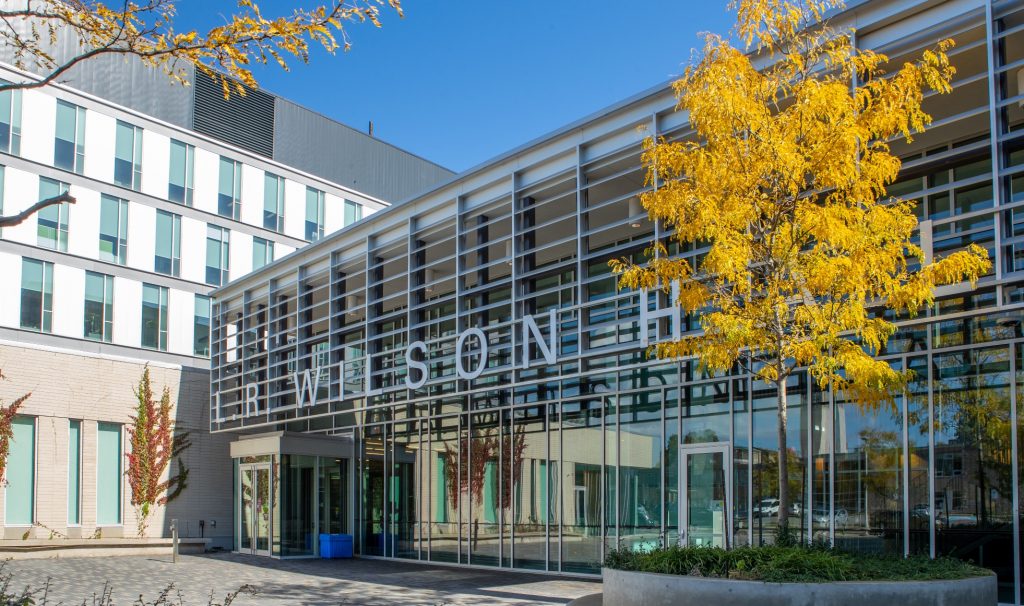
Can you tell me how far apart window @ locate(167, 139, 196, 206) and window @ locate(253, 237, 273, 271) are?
373cm

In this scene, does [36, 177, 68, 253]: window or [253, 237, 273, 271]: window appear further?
[253, 237, 273, 271]: window

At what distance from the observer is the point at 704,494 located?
17.0 meters

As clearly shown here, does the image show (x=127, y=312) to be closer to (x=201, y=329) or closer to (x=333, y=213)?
(x=201, y=329)

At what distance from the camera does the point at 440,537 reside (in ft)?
74.0

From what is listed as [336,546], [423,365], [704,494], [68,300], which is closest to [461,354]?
[423,365]

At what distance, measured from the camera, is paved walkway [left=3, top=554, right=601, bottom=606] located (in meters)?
16.2

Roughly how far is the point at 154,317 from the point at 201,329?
2.04 meters

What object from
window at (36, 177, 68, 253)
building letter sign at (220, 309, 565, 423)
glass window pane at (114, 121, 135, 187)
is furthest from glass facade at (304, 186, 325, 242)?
building letter sign at (220, 309, 565, 423)

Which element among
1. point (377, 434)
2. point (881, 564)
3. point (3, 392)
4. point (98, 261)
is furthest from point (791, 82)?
point (98, 261)

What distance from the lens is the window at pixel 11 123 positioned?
33.7 m

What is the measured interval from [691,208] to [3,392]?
22931 mm

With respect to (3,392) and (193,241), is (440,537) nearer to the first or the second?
(3,392)

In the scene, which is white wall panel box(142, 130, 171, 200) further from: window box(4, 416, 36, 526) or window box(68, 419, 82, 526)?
window box(4, 416, 36, 526)

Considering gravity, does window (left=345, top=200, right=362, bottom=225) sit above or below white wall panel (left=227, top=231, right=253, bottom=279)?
above
